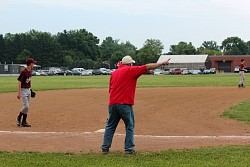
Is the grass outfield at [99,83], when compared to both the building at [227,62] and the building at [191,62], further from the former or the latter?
the building at [227,62]

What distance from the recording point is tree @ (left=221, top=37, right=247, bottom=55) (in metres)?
164

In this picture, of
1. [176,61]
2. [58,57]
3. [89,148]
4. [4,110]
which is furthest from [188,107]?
[58,57]

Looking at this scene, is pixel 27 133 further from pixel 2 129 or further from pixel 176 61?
pixel 176 61

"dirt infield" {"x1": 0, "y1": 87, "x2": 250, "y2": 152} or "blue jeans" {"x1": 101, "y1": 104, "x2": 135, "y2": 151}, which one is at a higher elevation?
"blue jeans" {"x1": 101, "y1": 104, "x2": 135, "y2": 151}

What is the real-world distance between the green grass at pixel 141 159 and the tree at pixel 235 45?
507ft

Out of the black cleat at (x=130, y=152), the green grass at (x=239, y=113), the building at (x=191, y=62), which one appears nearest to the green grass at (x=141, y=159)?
the black cleat at (x=130, y=152)

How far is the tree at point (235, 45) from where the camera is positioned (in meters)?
164

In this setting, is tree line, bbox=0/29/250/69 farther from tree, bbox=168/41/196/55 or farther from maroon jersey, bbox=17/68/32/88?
maroon jersey, bbox=17/68/32/88

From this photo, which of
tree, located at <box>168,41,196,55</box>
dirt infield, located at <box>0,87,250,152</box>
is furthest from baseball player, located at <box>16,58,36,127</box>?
tree, located at <box>168,41,196,55</box>

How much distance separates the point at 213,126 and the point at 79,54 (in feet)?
435

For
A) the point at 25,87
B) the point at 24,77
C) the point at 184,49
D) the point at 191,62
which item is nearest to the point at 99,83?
the point at 25,87

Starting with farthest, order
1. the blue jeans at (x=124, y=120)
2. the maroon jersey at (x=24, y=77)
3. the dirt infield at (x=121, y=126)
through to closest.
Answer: the maroon jersey at (x=24, y=77), the dirt infield at (x=121, y=126), the blue jeans at (x=124, y=120)

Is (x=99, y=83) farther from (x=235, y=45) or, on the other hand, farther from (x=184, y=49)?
(x=235, y=45)

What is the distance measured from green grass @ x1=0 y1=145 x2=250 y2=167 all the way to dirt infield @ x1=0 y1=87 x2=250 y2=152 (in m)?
0.73
